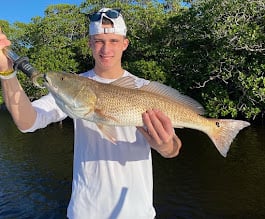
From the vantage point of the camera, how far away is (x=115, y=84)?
2.81 meters

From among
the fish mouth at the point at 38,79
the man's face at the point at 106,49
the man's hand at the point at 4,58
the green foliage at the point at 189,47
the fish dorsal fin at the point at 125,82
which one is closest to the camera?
the man's hand at the point at 4,58

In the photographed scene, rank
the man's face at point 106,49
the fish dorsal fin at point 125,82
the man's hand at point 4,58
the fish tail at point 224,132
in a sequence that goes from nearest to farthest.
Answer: the man's hand at point 4,58 < the fish dorsal fin at point 125,82 < the man's face at point 106,49 < the fish tail at point 224,132

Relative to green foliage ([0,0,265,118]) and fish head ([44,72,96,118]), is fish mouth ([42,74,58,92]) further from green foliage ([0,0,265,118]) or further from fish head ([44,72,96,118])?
green foliage ([0,0,265,118])

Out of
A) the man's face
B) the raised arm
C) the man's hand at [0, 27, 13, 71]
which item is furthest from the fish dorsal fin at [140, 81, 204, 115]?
the man's hand at [0, 27, 13, 71]

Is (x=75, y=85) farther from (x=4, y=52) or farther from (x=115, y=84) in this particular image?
(x=4, y=52)

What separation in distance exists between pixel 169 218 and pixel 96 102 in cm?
868

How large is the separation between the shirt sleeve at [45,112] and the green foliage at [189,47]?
61.3 feet

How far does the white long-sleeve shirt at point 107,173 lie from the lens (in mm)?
2777

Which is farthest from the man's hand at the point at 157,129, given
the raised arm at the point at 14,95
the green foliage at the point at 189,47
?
the green foliage at the point at 189,47

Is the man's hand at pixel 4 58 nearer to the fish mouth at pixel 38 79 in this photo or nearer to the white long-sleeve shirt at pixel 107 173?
the fish mouth at pixel 38 79

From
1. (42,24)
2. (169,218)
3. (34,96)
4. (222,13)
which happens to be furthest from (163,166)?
(42,24)

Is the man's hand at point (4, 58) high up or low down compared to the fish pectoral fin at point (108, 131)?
up

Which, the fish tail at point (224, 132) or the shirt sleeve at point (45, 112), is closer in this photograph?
the shirt sleeve at point (45, 112)

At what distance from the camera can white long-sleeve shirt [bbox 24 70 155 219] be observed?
2.78 metres
